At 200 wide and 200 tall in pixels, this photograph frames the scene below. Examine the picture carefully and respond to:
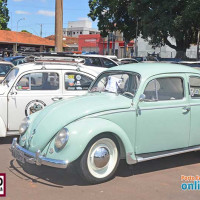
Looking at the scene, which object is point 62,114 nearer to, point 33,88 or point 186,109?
point 186,109

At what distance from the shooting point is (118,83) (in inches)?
212

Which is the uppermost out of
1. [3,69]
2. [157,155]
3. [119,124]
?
[3,69]

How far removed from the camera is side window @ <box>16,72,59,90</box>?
656 centimetres

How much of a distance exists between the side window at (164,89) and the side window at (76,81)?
2.33m

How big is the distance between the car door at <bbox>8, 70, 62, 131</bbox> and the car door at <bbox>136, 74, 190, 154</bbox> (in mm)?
2401

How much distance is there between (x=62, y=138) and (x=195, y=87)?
2.70 metres

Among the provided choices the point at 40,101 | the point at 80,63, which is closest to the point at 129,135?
the point at 40,101

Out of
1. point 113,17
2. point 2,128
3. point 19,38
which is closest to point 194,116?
point 2,128

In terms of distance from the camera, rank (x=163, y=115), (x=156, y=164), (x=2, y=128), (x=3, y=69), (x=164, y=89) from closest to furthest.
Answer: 1. (x=163, y=115)
2. (x=164, y=89)
3. (x=156, y=164)
4. (x=2, y=128)
5. (x=3, y=69)

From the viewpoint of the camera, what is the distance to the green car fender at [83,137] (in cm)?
423

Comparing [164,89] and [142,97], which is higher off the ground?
[164,89]

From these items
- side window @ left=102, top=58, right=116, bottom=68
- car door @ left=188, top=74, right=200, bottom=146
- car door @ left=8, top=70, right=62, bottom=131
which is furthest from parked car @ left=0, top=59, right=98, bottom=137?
side window @ left=102, top=58, right=116, bottom=68

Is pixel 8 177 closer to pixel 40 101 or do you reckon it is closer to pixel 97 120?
pixel 97 120

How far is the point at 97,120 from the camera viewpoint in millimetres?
4477
